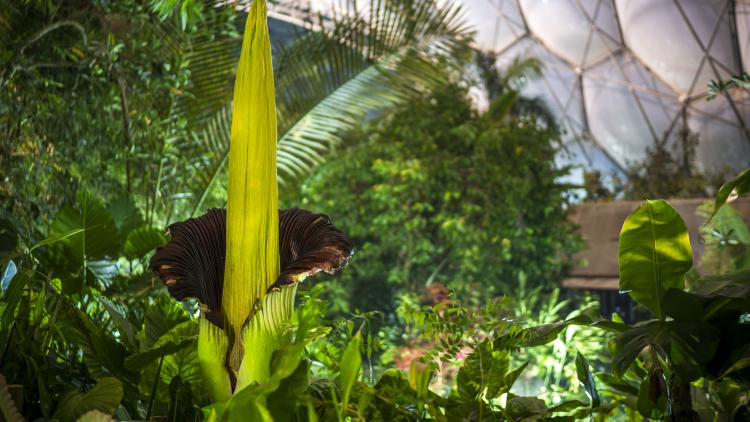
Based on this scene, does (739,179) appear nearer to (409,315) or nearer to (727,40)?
(409,315)

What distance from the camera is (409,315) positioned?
51.7 inches

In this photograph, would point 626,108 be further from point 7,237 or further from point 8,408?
point 8,408

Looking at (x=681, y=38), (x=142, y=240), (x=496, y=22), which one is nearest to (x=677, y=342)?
(x=142, y=240)

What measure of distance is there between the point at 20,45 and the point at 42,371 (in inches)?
85.3

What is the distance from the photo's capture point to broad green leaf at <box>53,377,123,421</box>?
0.99 meters

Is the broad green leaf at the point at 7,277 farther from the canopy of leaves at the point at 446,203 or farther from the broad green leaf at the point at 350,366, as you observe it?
the canopy of leaves at the point at 446,203

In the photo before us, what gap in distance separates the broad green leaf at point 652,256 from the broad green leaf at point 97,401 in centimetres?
101

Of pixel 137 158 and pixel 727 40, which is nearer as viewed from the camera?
pixel 137 158

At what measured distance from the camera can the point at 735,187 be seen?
1.60 m

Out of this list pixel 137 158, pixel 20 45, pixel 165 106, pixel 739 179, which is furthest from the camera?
pixel 165 106

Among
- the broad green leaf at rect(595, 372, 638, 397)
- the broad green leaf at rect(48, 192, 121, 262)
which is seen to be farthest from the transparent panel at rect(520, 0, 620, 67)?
the broad green leaf at rect(48, 192, 121, 262)

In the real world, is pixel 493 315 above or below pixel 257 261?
below

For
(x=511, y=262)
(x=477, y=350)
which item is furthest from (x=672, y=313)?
(x=511, y=262)

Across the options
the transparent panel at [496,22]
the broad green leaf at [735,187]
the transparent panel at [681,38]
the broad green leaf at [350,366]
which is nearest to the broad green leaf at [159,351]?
the broad green leaf at [350,366]
